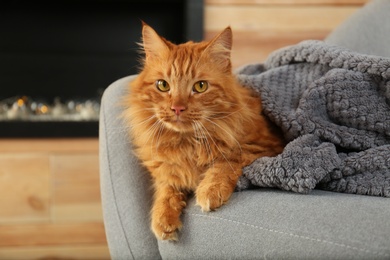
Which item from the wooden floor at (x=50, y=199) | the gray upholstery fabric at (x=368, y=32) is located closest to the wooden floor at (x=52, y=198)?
the wooden floor at (x=50, y=199)

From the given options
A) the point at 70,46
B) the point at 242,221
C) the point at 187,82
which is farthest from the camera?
the point at 70,46

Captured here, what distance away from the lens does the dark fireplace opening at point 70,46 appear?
2.48 metres

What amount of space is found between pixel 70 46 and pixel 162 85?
1523 mm

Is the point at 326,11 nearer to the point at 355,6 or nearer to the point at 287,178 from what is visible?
the point at 355,6

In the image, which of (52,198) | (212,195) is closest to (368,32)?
(212,195)

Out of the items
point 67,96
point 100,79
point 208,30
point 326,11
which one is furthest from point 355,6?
point 67,96

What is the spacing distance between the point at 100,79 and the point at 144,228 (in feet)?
4.95

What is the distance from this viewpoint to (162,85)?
117cm

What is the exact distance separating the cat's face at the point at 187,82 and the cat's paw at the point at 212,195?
147 mm

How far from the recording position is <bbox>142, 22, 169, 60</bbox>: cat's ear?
1211mm

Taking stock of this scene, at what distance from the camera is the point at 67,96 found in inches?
102

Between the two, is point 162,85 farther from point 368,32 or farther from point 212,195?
point 368,32

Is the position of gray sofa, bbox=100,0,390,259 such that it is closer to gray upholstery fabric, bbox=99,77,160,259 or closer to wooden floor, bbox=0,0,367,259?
gray upholstery fabric, bbox=99,77,160,259

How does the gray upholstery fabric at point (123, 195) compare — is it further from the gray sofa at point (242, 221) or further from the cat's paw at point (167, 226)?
the cat's paw at point (167, 226)
